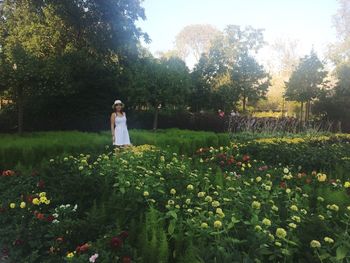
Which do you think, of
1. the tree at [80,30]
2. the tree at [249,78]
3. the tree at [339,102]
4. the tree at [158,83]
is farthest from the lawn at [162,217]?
the tree at [249,78]

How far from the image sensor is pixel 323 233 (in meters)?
3.05

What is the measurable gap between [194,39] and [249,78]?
3615 cm

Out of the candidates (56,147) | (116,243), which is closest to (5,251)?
(116,243)

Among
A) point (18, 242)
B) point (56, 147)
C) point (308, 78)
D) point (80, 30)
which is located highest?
point (80, 30)

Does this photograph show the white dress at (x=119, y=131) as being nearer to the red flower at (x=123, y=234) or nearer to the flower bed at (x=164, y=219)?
the flower bed at (x=164, y=219)

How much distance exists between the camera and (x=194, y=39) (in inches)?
2549

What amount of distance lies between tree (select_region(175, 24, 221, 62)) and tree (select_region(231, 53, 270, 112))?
109ft

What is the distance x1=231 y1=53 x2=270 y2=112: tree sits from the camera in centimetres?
2984

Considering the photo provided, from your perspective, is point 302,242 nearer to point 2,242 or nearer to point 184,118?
point 2,242

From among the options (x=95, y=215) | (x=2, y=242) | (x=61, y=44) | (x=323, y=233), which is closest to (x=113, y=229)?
(x=95, y=215)

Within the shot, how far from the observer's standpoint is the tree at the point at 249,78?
29.8 m

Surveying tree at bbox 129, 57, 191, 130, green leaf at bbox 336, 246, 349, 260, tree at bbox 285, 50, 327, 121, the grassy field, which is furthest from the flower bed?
tree at bbox 285, 50, 327, 121

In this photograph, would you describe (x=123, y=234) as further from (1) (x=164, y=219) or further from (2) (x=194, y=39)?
(2) (x=194, y=39)

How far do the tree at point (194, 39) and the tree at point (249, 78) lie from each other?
3336 centimetres
